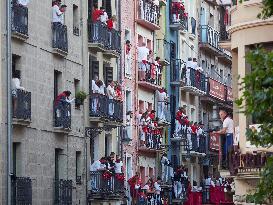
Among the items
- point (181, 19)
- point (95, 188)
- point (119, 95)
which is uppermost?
point (181, 19)

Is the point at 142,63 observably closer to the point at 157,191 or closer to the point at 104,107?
the point at 157,191

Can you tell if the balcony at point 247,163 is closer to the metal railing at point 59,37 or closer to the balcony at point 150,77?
the metal railing at point 59,37

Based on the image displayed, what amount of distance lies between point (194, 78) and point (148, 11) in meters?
9.71

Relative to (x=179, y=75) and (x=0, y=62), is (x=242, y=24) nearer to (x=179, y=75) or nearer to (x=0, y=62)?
(x=0, y=62)

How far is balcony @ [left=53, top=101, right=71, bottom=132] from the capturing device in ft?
177

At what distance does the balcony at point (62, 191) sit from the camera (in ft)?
177

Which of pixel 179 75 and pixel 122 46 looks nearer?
pixel 122 46

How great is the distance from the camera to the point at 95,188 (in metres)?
60.2

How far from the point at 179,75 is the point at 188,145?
13.2ft

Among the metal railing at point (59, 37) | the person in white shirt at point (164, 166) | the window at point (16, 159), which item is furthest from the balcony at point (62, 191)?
the person in white shirt at point (164, 166)

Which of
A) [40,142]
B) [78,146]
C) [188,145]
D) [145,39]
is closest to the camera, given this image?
[40,142]

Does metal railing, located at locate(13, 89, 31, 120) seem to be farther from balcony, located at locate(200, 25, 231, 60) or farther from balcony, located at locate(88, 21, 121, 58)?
balcony, located at locate(200, 25, 231, 60)

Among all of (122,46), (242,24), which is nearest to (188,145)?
(122,46)

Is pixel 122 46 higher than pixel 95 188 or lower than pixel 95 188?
higher
